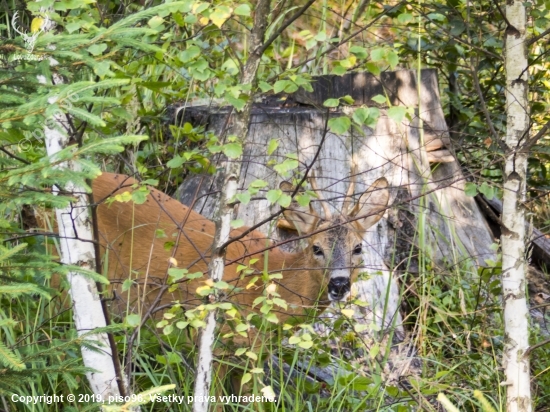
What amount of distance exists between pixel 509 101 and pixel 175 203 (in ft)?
7.06

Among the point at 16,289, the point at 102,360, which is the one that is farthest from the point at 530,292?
the point at 16,289

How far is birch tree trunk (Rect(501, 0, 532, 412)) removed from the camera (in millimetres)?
3219

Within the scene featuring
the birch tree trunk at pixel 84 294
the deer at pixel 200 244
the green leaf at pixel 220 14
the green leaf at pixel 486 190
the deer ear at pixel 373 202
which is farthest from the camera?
the deer at pixel 200 244

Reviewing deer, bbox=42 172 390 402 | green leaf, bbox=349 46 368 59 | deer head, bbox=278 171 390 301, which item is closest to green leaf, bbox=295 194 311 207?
green leaf, bbox=349 46 368 59

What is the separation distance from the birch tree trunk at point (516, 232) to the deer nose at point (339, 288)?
1.22m

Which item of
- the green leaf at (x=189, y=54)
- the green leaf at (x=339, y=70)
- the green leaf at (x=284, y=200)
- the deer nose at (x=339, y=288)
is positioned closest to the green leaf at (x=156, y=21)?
the green leaf at (x=189, y=54)

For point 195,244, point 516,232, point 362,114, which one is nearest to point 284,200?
point 362,114

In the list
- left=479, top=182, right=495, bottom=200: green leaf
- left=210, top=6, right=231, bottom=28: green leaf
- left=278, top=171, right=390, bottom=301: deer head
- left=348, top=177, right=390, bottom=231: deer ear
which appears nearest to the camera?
left=210, top=6, right=231, bottom=28: green leaf

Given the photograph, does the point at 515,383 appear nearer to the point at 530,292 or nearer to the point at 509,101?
the point at 509,101

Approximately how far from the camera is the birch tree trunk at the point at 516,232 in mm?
3219

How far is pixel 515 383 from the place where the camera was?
10.5 ft

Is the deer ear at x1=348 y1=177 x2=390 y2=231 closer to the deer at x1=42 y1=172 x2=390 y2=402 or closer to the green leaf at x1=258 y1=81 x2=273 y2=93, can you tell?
the deer at x1=42 y1=172 x2=390 y2=402

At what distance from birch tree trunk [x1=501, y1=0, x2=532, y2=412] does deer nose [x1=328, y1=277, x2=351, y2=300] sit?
1219 millimetres

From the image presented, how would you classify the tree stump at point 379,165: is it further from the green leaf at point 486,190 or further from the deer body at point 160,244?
the green leaf at point 486,190
